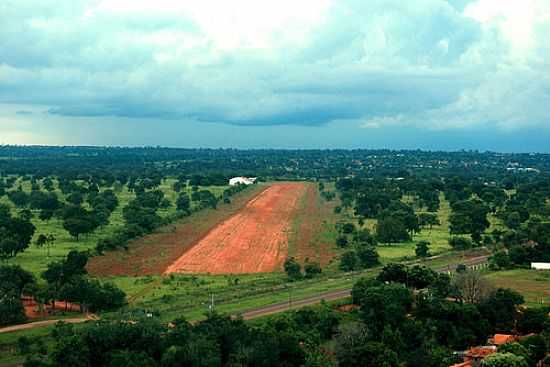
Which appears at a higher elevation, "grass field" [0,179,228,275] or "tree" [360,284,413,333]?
"tree" [360,284,413,333]

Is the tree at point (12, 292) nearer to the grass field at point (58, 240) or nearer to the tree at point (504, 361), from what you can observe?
the grass field at point (58, 240)

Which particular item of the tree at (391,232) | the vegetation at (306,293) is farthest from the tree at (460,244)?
the tree at (391,232)

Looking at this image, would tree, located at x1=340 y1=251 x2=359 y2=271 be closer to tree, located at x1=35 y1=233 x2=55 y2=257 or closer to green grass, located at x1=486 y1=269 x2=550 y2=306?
green grass, located at x1=486 y1=269 x2=550 y2=306

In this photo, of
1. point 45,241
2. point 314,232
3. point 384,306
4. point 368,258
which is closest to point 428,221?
point 314,232

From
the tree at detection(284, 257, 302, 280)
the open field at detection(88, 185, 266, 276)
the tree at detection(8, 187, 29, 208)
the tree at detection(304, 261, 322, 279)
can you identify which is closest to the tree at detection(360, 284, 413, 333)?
the tree at detection(284, 257, 302, 280)

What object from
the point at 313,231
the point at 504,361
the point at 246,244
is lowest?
the point at 246,244

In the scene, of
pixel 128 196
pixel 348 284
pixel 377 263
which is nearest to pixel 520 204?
pixel 377 263

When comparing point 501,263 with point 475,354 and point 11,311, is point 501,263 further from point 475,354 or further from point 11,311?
point 11,311
